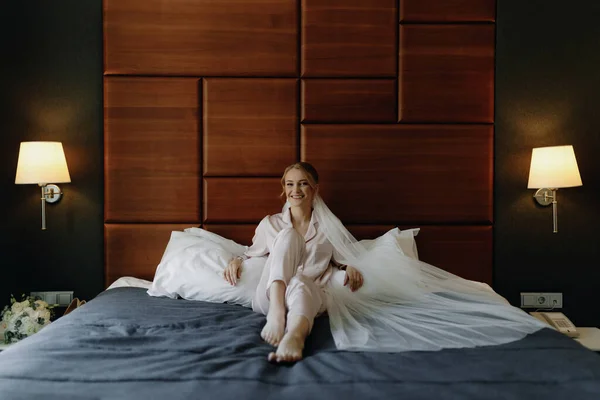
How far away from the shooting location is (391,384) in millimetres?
1445

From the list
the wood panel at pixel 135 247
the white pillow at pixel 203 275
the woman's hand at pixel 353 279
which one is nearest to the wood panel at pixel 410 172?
the woman's hand at pixel 353 279

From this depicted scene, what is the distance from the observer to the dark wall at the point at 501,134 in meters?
3.08

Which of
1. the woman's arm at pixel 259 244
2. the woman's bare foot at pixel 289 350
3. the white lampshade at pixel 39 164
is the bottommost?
the woman's bare foot at pixel 289 350

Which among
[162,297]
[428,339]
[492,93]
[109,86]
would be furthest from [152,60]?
[428,339]

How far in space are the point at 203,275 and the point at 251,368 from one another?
43.6 inches

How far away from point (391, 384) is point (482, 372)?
0.29 m

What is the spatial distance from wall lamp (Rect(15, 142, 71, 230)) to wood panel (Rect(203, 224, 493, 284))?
0.87 m

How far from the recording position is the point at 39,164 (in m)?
2.84

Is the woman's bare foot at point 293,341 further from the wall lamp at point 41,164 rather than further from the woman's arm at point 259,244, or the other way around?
the wall lamp at point 41,164

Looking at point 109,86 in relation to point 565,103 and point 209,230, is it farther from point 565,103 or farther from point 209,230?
point 565,103

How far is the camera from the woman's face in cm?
→ 278

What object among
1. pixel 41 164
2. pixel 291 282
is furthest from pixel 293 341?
pixel 41 164

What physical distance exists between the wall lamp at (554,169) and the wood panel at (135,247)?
203 cm

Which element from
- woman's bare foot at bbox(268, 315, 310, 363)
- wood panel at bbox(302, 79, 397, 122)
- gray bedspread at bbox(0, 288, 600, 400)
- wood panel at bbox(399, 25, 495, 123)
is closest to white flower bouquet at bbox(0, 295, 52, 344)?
gray bedspread at bbox(0, 288, 600, 400)
